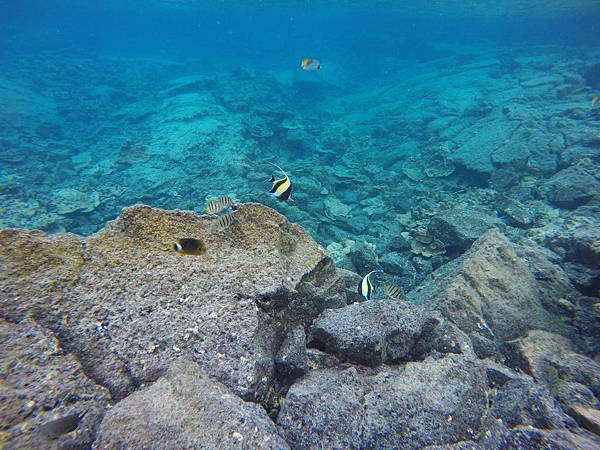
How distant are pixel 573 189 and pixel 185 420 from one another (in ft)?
37.0

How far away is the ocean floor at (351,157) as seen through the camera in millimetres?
8492

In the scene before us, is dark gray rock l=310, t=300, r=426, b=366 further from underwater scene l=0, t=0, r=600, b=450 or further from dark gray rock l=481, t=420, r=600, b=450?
dark gray rock l=481, t=420, r=600, b=450

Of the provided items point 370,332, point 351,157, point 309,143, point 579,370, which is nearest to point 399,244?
point 579,370

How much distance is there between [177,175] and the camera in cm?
1405

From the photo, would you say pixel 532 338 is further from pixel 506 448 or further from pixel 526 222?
pixel 526 222

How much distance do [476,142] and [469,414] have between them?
13.7 meters

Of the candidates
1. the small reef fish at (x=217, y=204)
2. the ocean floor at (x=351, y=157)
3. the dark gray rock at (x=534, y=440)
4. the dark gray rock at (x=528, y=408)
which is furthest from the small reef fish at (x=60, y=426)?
the ocean floor at (x=351, y=157)

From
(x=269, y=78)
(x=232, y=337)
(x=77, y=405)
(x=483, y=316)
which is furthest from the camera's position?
(x=269, y=78)

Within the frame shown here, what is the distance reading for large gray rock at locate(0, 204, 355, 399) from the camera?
2324mm

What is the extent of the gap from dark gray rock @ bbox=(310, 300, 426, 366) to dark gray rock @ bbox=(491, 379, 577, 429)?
83 cm

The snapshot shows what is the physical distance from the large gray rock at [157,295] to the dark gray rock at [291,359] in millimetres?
83

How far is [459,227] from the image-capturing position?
23.4 feet

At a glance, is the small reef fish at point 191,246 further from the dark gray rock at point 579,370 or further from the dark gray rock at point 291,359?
the dark gray rock at point 579,370

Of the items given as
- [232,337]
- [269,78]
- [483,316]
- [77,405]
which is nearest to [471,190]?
[483,316]
